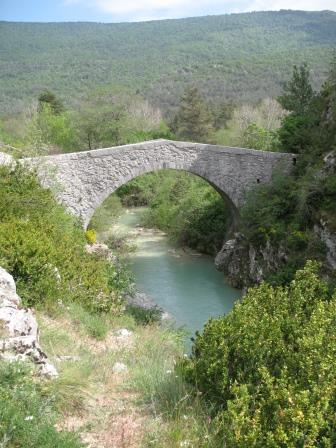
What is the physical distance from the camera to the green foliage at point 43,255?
6.84 meters

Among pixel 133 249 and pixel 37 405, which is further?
pixel 133 249

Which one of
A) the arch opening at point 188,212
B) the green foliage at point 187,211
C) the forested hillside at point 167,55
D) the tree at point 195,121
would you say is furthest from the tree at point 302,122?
the forested hillside at point 167,55

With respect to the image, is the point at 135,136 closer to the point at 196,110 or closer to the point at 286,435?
the point at 196,110

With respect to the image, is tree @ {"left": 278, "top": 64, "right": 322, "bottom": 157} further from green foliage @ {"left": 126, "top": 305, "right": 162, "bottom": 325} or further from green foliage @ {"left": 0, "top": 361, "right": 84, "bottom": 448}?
green foliage @ {"left": 0, "top": 361, "right": 84, "bottom": 448}

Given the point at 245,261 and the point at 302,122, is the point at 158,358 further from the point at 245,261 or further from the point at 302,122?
the point at 302,122

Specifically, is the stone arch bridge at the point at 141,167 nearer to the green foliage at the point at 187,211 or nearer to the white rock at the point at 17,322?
the green foliage at the point at 187,211

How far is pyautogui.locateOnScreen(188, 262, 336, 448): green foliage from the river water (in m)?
6.18

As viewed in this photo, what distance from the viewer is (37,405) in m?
3.56

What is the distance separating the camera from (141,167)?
15289 millimetres

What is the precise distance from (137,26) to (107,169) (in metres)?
79.7

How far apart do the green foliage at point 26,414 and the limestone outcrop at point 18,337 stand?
19 centimetres

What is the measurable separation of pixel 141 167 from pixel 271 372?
37.6 feet


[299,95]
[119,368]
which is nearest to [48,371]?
[119,368]

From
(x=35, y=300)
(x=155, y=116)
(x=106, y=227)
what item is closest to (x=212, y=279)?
(x=106, y=227)
